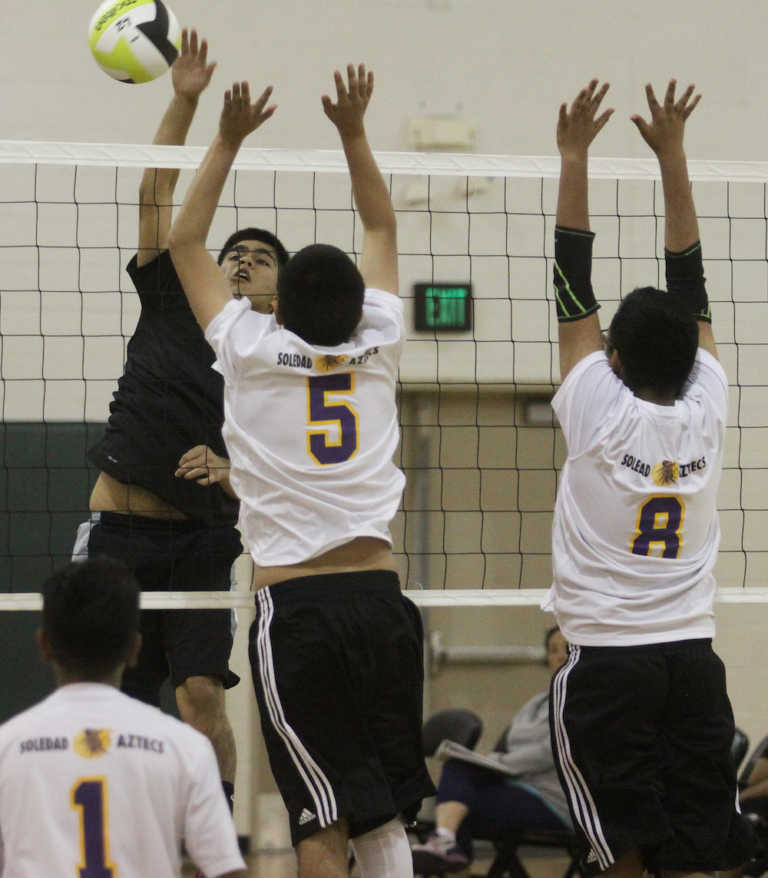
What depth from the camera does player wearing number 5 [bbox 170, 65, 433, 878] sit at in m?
3.80

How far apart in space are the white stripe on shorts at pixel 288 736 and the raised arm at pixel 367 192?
1046 mm

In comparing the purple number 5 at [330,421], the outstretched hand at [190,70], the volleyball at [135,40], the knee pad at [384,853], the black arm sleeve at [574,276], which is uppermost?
the volleyball at [135,40]

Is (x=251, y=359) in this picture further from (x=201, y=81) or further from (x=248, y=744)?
(x=248, y=744)

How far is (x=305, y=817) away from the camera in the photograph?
150 inches

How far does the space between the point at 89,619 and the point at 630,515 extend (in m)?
1.60

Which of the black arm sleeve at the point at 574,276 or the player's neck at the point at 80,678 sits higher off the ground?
the black arm sleeve at the point at 574,276

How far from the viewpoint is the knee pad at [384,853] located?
3889 millimetres

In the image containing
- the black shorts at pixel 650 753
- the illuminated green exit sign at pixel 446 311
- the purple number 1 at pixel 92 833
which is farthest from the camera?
the illuminated green exit sign at pixel 446 311

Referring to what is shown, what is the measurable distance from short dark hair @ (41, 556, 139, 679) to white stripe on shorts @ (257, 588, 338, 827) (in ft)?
2.56

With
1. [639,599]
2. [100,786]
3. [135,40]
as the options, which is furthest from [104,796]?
[135,40]

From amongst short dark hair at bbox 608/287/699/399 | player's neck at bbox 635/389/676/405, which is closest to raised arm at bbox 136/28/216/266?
short dark hair at bbox 608/287/699/399

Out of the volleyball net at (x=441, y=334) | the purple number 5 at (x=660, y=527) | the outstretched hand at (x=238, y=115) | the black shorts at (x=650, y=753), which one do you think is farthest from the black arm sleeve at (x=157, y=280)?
the volleyball net at (x=441, y=334)

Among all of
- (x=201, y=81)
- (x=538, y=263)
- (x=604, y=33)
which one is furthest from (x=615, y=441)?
(x=604, y=33)

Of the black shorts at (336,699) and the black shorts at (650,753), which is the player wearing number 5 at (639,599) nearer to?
the black shorts at (650,753)
